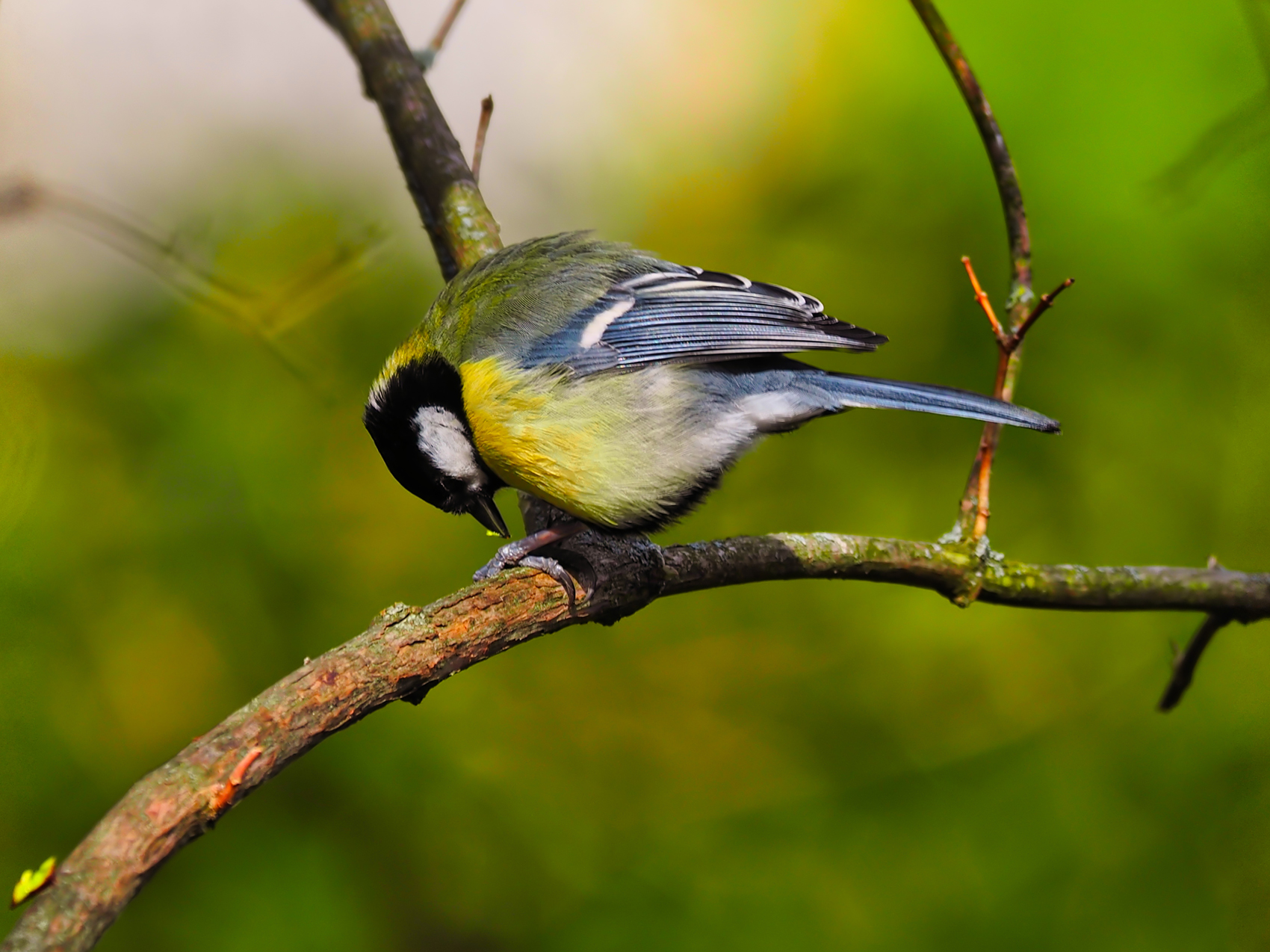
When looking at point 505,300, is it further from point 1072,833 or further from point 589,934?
point 1072,833

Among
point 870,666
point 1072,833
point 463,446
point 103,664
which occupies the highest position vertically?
point 463,446

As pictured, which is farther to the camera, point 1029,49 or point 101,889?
point 1029,49

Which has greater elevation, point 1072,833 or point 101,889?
point 101,889

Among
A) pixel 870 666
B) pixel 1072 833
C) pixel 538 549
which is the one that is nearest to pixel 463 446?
pixel 538 549

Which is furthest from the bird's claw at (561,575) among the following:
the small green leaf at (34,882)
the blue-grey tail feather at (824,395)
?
the small green leaf at (34,882)

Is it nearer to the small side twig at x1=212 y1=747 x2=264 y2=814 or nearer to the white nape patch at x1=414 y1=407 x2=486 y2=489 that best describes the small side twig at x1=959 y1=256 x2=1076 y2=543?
the white nape patch at x1=414 y1=407 x2=486 y2=489

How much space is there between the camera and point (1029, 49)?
7.51 feet

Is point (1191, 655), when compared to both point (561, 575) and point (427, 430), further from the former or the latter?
point (427, 430)

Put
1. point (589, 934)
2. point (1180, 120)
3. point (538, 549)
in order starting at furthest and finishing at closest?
→ point (1180, 120) < point (589, 934) < point (538, 549)

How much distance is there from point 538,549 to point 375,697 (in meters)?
0.46

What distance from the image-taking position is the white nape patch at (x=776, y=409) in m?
1.42

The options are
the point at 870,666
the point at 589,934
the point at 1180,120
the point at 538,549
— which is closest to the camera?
the point at 538,549

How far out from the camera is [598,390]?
1.38 metres

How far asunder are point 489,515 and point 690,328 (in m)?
0.42
